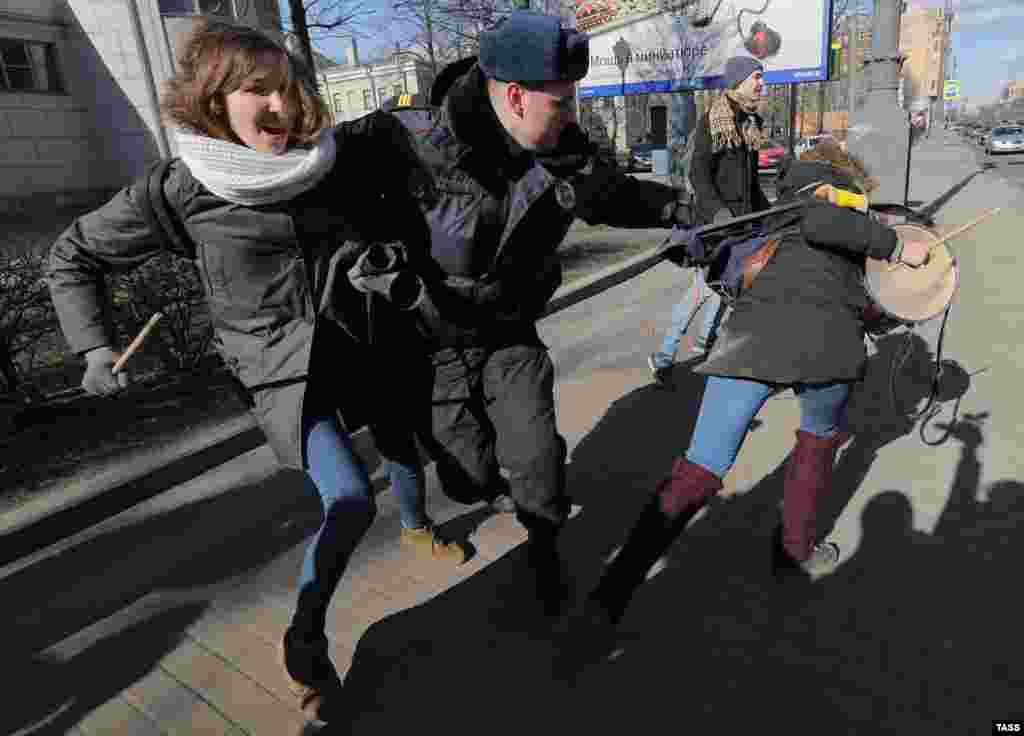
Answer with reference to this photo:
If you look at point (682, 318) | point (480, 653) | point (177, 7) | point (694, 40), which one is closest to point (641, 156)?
point (694, 40)

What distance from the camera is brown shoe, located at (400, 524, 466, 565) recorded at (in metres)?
3.14

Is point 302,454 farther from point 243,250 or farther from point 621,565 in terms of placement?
point 621,565

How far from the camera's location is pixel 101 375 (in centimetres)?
213

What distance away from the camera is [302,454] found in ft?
7.28

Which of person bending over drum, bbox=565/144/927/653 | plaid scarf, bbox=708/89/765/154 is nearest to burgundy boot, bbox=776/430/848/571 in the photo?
person bending over drum, bbox=565/144/927/653

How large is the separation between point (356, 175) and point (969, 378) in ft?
14.6

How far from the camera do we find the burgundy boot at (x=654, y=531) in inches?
96.1

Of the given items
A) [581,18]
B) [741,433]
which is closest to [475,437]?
[741,433]

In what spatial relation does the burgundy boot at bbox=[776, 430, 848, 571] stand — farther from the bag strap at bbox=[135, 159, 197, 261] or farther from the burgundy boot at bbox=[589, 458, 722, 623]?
the bag strap at bbox=[135, 159, 197, 261]

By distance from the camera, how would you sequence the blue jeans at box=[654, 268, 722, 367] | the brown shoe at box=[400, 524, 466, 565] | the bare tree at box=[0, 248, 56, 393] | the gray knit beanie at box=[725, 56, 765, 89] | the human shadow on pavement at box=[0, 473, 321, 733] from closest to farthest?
1. the human shadow on pavement at box=[0, 473, 321, 733]
2. the brown shoe at box=[400, 524, 466, 565]
3. the gray knit beanie at box=[725, 56, 765, 89]
4. the bare tree at box=[0, 248, 56, 393]
5. the blue jeans at box=[654, 268, 722, 367]

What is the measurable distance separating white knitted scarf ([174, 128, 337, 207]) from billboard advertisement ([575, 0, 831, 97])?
60.0 ft

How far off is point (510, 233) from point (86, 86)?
26.7 m

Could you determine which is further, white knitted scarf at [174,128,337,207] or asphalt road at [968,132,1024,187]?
asphalt road at [968,132,1024,187]

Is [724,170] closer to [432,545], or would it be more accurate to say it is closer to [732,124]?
[732,124]
